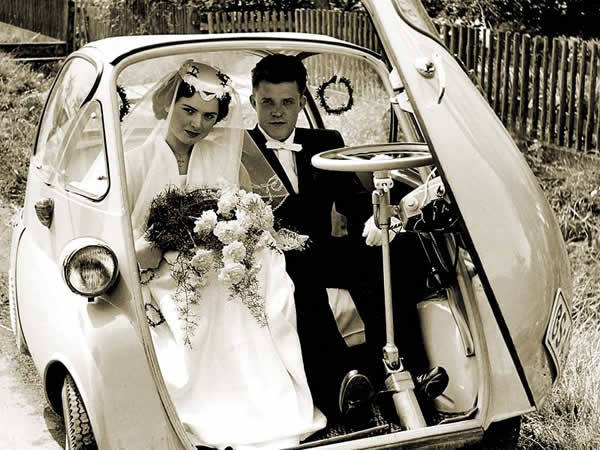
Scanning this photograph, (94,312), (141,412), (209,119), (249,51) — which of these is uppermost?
(249,51)

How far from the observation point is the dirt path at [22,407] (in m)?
4.26

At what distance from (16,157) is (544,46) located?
5.43 m

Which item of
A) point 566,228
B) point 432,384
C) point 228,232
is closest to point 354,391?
point 432,384

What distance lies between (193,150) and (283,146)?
0.55 metres

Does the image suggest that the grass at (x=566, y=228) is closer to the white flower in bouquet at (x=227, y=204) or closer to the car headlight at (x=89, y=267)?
the white flower in bouquet at (x=227, y=204)

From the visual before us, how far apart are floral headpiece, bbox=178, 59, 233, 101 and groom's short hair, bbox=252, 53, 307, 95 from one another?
0.34 metres

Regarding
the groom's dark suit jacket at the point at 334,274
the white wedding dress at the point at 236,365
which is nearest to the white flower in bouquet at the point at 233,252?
the white wedding dress at the point at 236,365

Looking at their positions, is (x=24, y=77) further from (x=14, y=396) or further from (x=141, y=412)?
(x=141, y=412)

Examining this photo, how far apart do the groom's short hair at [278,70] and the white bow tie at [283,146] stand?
322 millimetres

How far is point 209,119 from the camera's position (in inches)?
173

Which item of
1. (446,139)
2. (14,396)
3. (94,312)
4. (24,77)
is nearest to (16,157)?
(24,77)

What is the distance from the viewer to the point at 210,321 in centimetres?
368

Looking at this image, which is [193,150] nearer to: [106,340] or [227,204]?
[227,204]

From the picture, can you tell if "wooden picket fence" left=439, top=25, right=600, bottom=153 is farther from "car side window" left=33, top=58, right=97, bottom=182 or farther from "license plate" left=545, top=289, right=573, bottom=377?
"license plate" left=545, top=289, right=573, bottom=377
